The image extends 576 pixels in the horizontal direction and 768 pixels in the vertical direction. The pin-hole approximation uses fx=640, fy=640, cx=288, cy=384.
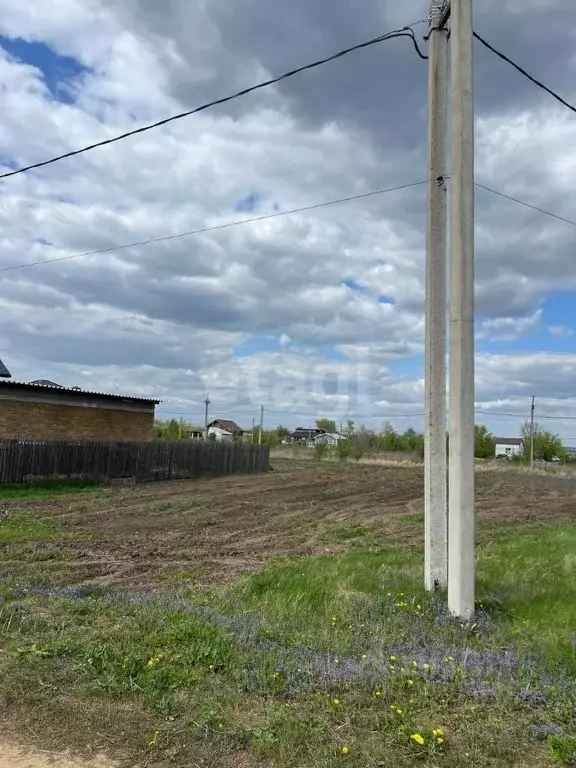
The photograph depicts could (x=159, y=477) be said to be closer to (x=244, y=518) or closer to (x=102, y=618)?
(x=244, y=518)

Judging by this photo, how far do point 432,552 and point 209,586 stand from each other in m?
2.79

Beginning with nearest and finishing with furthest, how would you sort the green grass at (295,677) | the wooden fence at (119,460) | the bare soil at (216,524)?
the green grass at (295,677) < the bare soil at (216,524) < the wooden fence at (119,460)

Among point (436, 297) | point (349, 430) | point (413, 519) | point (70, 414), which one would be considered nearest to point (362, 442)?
point (349, 430)

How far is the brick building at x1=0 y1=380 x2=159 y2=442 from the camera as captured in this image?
24.3 m

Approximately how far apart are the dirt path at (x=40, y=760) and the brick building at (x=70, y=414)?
73.7 feet

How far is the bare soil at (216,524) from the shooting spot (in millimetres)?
9094

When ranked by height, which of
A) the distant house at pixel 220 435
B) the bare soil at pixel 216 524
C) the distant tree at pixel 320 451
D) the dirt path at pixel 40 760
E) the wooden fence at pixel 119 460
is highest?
the distant house at pixel 220 435

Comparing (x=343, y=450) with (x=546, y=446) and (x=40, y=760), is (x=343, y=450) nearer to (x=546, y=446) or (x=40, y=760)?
(x=546, y=446)

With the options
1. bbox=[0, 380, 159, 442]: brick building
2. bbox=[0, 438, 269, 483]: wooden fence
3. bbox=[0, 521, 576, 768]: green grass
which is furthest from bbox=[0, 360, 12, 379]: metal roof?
bbox=[0, 521, 576, 768]: green grass

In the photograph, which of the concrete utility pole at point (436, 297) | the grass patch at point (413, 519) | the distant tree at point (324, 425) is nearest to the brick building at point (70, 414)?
the grass patch at point (413, 519)

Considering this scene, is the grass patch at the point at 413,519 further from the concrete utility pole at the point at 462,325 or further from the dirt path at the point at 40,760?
the dirt path at the point at 40,760

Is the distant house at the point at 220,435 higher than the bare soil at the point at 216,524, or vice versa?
the distant house at the point at 220,435

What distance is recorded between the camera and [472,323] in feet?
19.2

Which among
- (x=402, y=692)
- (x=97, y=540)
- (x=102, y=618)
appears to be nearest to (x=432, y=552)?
(x=402, y=692)
